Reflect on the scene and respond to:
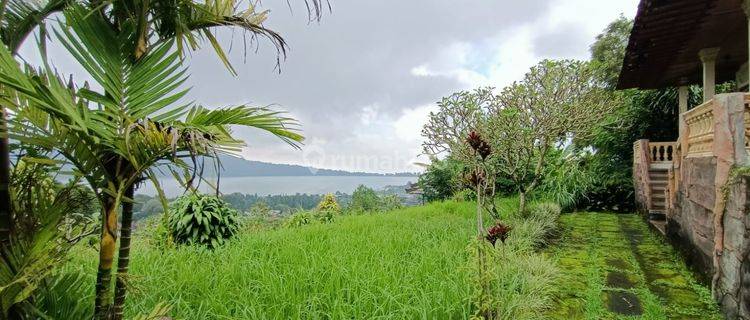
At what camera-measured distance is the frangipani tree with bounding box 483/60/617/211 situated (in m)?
6.48

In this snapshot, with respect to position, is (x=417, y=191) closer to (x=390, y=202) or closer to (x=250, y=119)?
(x=390, y=202)

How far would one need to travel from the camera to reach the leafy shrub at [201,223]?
188 inches

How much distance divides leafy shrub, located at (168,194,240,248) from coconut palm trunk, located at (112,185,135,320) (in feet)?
10.2

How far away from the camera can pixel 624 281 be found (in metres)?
3.73

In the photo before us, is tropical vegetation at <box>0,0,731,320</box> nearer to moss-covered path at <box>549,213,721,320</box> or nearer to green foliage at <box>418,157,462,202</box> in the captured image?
moss-covered path at <box>549,213,721,320</box>

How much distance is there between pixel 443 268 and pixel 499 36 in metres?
5.71

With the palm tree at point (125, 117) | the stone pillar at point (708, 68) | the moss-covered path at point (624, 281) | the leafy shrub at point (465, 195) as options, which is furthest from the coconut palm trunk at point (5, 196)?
the leafy shrub at point (465, 195)

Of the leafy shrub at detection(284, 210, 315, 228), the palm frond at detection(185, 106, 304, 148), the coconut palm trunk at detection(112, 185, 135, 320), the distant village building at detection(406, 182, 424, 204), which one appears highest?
the palm frond at detection(185, 106, 304, 148)

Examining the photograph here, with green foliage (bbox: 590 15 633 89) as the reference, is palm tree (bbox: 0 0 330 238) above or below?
below

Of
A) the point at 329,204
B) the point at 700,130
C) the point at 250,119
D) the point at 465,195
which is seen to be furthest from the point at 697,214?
the point at 329,204

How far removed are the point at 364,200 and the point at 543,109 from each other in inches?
231

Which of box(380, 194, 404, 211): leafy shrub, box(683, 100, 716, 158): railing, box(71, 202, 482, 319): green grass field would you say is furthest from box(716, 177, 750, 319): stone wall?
box(380, 194, 404, 211): leafy shrub

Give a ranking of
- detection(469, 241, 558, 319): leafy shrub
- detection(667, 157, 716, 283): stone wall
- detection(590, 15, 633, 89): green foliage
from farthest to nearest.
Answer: detection(590, 15, 633, 89): green foliage, detection(667, 157, 716, 283): stone wall, detection(469, 241, 558, 319): leafy shrub

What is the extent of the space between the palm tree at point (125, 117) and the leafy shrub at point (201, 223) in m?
3.20
